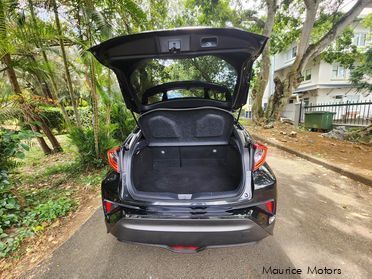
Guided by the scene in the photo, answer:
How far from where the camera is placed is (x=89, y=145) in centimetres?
392

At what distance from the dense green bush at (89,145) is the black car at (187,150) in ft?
6.31

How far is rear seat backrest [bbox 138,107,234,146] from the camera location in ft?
7.50

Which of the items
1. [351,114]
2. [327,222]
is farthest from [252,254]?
[351,114]

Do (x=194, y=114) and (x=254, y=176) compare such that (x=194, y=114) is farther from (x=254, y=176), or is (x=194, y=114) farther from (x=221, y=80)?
(x=254, y=176)

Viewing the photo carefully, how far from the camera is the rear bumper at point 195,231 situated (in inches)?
54.6

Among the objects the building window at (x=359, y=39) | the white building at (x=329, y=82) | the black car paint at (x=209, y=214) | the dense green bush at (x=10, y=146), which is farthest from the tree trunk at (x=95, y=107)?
the building window at (x=359, y=39)

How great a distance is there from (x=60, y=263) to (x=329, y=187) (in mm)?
3715

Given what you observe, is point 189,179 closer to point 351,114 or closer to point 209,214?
point 209,214

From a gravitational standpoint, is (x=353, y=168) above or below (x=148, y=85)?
below

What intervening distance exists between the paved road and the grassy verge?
1.61 feet

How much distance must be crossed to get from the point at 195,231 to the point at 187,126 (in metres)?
1.36

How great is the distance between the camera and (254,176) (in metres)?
1.56

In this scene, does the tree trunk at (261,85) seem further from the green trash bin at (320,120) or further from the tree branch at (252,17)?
the green trash bin at (320,120)

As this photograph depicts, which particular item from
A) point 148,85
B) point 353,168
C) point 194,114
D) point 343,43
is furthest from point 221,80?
point 343,43
